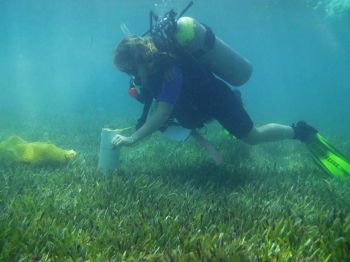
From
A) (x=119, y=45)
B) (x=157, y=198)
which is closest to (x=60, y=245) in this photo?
(x=157, y=198)

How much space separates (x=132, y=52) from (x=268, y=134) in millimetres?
3424

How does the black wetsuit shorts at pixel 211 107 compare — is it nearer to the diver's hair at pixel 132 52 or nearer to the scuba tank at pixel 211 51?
the scuba tank at pixel 211 51

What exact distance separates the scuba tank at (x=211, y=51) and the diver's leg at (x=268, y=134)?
3.64 feet

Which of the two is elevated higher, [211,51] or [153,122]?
[211,51]

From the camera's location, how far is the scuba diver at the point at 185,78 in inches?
252

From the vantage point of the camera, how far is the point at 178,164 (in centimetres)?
781

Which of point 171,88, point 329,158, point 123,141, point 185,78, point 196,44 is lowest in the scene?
point 123,141

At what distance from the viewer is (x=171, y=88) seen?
21.1 feet

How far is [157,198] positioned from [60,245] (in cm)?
190

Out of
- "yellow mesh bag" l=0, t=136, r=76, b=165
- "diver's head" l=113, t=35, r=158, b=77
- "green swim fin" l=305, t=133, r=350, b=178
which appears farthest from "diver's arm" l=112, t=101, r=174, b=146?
"green swim fin" l=305, t=133, r=350, b=178

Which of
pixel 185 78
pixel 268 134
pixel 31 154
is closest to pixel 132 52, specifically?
pixel 185 78

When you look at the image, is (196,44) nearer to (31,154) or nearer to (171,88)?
(171,88)

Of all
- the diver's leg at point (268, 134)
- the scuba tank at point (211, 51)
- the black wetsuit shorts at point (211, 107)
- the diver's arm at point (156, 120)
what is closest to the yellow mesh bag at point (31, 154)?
the diver's arm at point (156, 120)

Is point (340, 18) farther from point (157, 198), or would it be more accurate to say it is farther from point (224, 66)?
point (157, 198)
